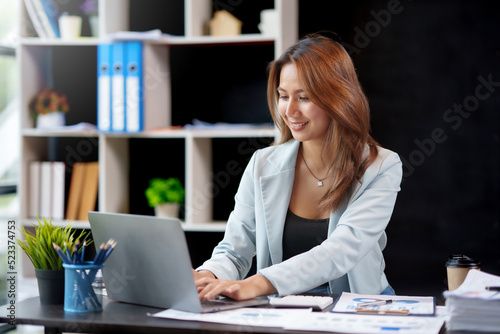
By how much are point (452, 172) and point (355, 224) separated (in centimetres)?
168

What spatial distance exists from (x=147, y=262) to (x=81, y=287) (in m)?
0.16

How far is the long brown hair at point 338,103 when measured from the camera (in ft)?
6.76

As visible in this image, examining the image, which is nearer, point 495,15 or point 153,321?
point 153,321

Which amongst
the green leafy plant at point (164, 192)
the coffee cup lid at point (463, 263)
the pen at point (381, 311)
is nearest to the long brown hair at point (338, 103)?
the coffee cup lid at point (463, 263)

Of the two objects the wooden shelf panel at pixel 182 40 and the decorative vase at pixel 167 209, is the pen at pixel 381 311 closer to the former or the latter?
the wooden shelf panel at pixel 182 40

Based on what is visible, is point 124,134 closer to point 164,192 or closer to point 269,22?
point 164,192

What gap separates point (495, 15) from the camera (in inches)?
131

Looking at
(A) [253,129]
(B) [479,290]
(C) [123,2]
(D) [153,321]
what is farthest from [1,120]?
(B) [479,290]

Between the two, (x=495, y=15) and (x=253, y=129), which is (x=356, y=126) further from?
(x=495, y=15)

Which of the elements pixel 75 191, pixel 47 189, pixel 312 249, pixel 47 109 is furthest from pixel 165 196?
pixel 312 249

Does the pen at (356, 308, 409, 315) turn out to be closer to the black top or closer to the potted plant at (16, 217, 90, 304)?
the black top

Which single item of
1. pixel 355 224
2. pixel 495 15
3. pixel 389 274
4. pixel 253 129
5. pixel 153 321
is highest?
pixel 495 15

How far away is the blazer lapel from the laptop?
45 centimetres

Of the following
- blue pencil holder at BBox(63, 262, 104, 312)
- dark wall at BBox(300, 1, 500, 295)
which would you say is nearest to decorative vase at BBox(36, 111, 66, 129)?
dark wall at BBox(300, 1, 500, 295)
